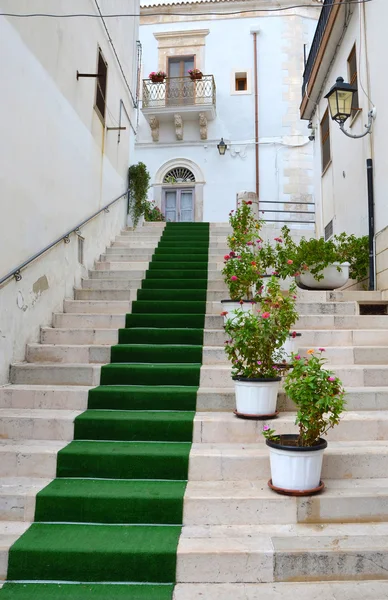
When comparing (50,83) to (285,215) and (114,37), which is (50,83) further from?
(285,215)

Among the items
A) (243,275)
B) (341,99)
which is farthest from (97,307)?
(341,99)

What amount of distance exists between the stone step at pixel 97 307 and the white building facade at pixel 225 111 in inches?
348

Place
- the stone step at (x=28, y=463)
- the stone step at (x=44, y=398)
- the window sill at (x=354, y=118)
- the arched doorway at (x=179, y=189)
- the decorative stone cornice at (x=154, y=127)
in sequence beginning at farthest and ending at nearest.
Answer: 1. the arched doorway at (x=179, y=189)
2. the decorative stone cornice at (x=154, y=127)
3. the window sill at (x=354, y=118)
4. the stone step at (x=44, y=398)
5. the stone step at (x=28, y=463)

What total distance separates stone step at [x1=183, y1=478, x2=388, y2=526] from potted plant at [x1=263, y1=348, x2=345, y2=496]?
0.08 meters

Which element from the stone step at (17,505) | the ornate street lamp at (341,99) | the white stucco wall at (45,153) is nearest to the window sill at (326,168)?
the ornate street lamp at (341,99)

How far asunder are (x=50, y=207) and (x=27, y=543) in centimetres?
384

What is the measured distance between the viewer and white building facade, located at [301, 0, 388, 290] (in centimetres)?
614

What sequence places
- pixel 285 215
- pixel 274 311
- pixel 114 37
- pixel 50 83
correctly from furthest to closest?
pixel 285 215 < pixel 114 37 < pixel 50 83 < pixel 274 311

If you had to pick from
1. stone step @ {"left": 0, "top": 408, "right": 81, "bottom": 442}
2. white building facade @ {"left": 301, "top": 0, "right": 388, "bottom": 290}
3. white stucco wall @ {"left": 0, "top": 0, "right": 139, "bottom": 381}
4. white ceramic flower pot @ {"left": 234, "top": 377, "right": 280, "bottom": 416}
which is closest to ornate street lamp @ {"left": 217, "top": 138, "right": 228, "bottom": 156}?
white building facade @ {"left": 301, "top": 0, "right": 388, "bottom": 290}

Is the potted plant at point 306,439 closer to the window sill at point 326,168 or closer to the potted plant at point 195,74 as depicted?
the window sill at point 326,168

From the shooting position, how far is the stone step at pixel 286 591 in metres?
2.36

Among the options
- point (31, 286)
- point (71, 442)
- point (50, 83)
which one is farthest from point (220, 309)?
point (50, 83)

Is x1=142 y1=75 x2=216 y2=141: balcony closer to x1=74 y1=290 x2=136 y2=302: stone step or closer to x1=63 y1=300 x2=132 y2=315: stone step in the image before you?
x1=74 y1=290 x2=136 y2=302: stone step

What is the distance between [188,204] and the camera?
14.7 metres
